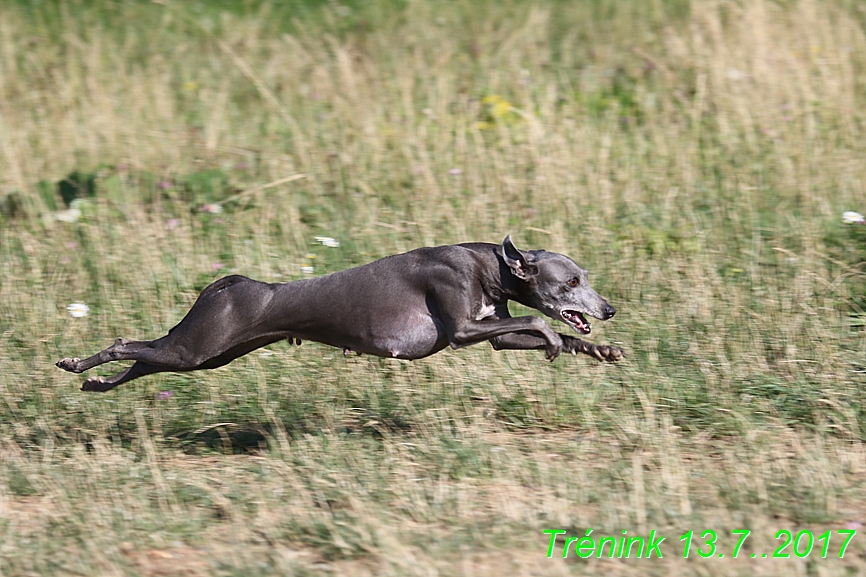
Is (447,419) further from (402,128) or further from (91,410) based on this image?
(402,128)

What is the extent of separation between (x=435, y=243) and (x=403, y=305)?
2.23 m

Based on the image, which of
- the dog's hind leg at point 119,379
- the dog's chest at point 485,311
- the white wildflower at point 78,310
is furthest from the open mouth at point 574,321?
the white wildflower at point 78,310

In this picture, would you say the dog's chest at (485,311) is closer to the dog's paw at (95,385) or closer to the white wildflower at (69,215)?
the dog's paw at (95,385)

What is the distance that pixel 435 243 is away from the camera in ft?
23.0

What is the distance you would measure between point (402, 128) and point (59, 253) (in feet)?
8.68

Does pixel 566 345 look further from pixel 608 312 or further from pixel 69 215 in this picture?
pixel 69 215

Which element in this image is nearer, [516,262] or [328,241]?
[516,262]

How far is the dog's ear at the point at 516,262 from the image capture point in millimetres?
4711

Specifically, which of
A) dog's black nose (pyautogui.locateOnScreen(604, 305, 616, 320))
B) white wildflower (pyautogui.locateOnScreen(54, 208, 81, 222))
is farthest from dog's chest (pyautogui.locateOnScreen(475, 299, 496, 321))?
white wildflower (pyautogui.locateOnScreen(54, 208, 81, 222))

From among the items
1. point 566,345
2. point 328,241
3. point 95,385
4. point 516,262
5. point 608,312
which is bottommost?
point 95,385

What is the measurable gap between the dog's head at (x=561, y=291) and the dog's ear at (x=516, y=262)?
1 cm

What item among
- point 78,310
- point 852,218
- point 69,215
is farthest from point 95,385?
point 852,218

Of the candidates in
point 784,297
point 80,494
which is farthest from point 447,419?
point 784,297

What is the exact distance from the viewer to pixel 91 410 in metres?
5.40
